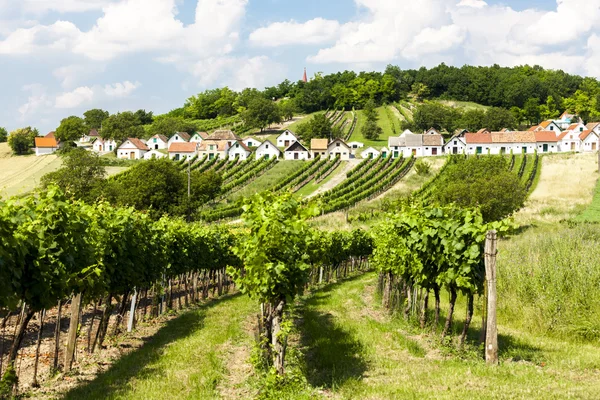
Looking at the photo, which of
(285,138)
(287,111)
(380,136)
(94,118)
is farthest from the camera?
(94,118)

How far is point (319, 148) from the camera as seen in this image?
112m

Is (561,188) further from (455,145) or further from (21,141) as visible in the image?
(21,141)

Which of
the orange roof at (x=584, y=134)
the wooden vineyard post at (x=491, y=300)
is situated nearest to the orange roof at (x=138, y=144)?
the orange roof at (x=584, y=134)

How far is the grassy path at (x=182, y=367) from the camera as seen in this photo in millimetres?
10039

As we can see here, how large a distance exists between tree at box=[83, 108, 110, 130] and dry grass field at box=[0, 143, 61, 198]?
128ft

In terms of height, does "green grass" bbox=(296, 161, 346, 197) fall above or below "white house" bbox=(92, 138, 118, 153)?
below

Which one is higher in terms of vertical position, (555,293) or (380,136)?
(380,136)

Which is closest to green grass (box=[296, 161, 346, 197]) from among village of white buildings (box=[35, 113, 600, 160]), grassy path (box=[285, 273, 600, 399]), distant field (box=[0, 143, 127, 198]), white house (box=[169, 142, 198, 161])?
village of white buildings (box=[35, 113, 600, 160])

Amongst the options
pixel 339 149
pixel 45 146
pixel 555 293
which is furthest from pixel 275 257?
pixel 45 146

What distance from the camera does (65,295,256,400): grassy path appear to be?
32.9 feet

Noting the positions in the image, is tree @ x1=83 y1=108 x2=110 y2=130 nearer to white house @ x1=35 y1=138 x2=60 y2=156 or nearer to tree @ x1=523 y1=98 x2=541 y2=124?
white house @ x1=35 y1=138 x2=60 y2=156

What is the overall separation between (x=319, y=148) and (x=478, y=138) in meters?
31.2

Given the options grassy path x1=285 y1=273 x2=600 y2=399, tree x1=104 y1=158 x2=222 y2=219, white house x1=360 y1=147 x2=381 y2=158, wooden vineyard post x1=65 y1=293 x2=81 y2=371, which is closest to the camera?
grassy path x1=285 y1=273 x2=600 y2=399

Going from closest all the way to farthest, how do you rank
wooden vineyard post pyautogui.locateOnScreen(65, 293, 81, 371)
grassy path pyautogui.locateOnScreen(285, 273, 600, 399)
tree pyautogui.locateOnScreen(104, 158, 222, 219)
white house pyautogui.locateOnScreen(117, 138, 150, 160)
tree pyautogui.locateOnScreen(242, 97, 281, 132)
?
grassy path pyautogui.locateOnScreen(285, 273, 600, 399), wooden vineyard post pyautogui.locateOnScreen(65, 293, 81, 371), tree pyautogui.locateOnScreen(104, 158, 222, 219), white house pyautogui.locateOnScreen(117, 138, 150, 160), tree pyautogui.locateOnScreen(242, 97, 281, 132)
